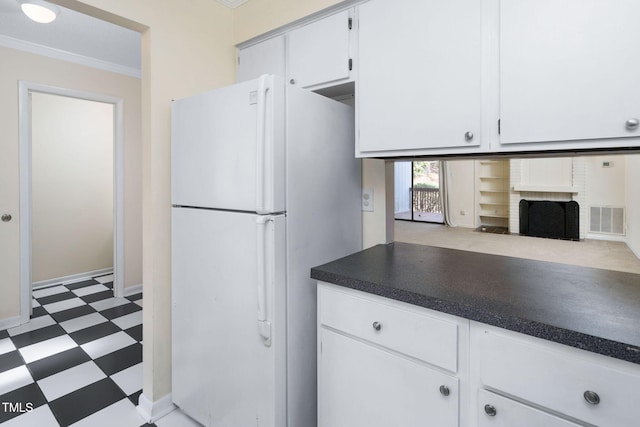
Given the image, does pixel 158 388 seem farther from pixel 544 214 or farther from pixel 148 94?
pixel 544 214

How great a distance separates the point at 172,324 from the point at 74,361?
109 cm

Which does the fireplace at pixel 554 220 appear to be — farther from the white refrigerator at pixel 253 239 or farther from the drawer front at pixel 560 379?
the drawer front at pixel 560 379

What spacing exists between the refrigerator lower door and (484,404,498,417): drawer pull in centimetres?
73

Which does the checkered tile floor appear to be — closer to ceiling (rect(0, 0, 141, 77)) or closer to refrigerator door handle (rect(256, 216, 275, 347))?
refrigerator door handle (rect(256, 216, 275, 347))

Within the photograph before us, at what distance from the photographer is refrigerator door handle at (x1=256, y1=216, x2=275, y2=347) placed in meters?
1.25

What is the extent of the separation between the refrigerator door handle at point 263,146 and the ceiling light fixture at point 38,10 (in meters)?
1.84

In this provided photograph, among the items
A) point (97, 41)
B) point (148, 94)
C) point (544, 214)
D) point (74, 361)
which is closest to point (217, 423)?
point (74, 361)

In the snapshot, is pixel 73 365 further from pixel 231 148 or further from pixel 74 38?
pixel 74 38

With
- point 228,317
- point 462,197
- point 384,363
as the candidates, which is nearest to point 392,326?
point 384,363

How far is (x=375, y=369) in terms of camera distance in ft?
3.73

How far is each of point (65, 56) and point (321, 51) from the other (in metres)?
2.70

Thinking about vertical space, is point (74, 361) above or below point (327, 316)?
below

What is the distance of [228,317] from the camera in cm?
142

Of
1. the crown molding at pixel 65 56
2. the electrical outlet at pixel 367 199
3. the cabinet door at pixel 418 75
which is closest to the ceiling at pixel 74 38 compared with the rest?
the crown molding at pixel 65 56
